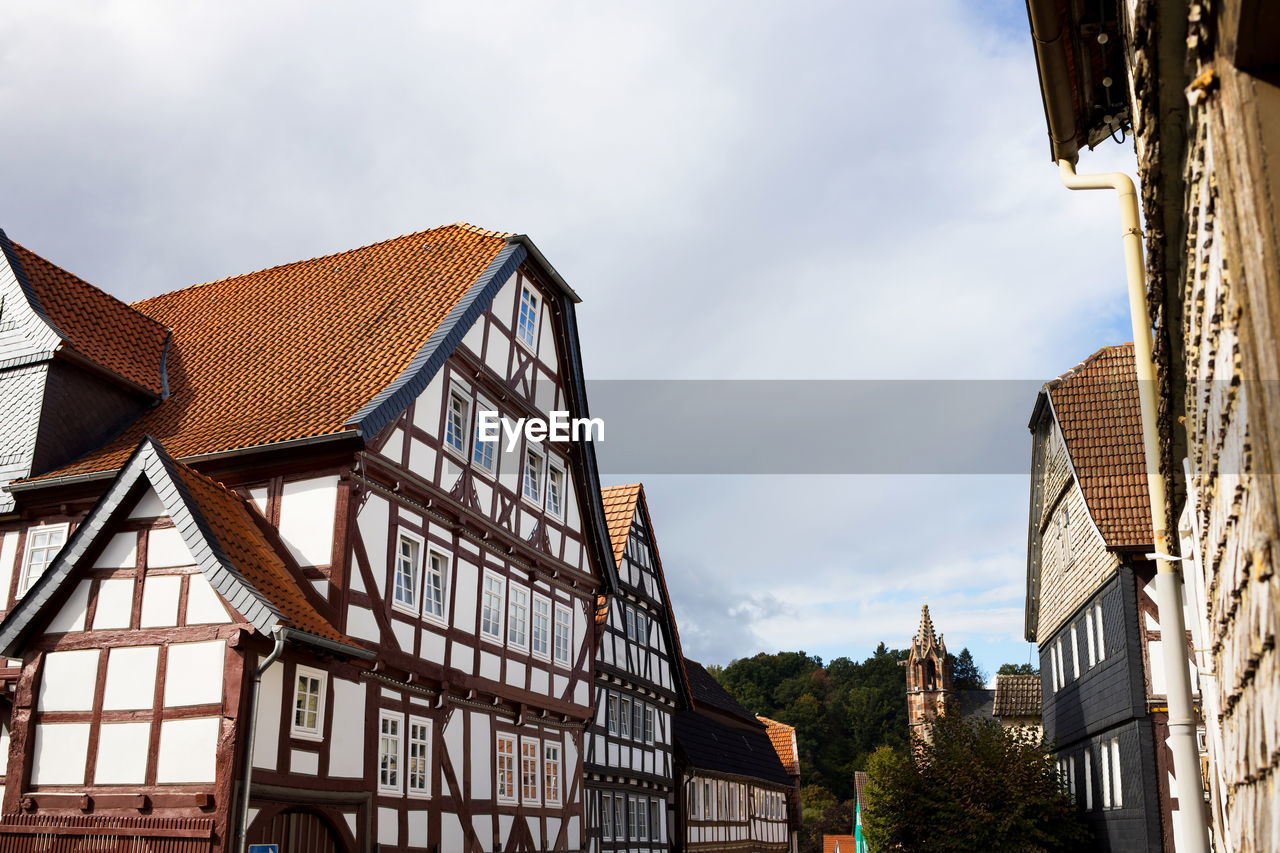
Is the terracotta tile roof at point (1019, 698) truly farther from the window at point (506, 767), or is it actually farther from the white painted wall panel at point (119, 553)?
the white painted wall panel at point (119, 553)

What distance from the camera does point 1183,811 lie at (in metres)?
6.54

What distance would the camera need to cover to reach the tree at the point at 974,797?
2222 centimetres

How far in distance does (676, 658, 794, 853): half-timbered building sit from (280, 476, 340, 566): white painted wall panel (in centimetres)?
1850

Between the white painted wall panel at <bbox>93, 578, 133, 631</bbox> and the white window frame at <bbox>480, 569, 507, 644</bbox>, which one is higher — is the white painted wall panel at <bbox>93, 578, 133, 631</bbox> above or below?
below

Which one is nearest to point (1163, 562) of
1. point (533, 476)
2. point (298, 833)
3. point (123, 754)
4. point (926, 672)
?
point (298, 833)

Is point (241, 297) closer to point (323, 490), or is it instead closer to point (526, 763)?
point (323, 490)

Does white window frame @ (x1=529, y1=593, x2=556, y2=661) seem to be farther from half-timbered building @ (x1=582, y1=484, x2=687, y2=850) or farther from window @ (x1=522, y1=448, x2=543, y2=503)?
half-timbered building @ (x1=582, y1=484, x2=687, y2=850)

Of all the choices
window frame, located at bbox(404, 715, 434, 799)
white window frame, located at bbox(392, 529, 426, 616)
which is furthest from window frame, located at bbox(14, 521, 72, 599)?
window frame, located at bbox(404, 715, 434, 799)

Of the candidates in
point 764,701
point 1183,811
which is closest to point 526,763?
point 1183,811

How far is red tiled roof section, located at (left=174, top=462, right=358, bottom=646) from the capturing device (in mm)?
12773

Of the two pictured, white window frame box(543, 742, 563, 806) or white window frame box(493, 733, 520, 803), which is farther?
white window frame box(543, 742, 563, 806)

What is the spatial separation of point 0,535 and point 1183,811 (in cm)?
1548

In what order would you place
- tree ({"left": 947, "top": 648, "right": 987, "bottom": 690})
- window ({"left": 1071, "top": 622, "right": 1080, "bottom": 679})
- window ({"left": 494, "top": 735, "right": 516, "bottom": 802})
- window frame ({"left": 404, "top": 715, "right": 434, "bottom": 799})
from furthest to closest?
1. tree ({"left": 947, "top": 648, "right": 987, "bottom": 690})
2. window ({"left": 1071, "top": 622, "right": 1080, "bottom": 679})
3. window ({"left": 494, "top": 735, "right": 516, "bottom": 802})
4. window frame ({"left": 404, "top": 715, "right": 434, "bottom": 799})

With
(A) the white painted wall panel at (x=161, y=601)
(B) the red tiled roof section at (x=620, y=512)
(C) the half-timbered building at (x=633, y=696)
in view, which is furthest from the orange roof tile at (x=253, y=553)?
(B) the red tiled roof section at (x=620, y=512)
